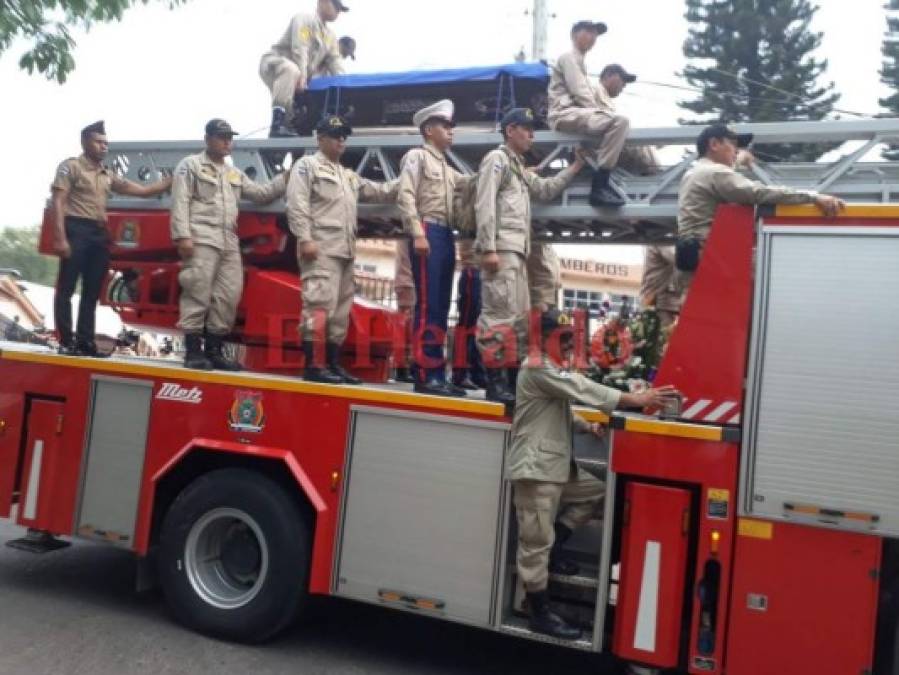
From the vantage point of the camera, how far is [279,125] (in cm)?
686

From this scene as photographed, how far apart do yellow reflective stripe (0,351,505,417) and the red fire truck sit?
0.04ft

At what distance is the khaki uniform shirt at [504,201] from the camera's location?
5.43 meters

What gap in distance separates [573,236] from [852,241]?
245 cm

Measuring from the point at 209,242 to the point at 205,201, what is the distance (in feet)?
0.96

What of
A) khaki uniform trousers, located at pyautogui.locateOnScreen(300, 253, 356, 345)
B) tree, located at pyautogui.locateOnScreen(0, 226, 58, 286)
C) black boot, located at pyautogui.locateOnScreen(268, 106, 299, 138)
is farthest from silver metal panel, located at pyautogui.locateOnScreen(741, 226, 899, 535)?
tree, located at pyautogui.locateOnScreen(0, 226, 58, 286)

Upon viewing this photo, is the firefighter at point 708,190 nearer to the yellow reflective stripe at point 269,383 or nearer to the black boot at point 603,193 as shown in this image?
the black boot at point 603,193

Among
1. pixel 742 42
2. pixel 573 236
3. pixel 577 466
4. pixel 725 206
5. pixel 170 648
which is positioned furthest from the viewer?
pixel 742 42

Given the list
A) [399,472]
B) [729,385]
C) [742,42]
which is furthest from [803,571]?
[742,42]

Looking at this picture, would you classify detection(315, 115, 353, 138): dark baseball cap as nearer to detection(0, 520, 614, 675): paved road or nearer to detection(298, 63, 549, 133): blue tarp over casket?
detection(298, 63, 549, 133): blue tarp over casket

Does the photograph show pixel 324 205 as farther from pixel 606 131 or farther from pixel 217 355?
pixel 606 131

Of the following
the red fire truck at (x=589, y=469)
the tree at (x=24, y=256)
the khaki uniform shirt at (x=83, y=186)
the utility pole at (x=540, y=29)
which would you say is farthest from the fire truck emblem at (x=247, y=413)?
the tree at (x=24, y=256)

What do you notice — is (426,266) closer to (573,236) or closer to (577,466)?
(573,236)

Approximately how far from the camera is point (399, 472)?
4969 mm

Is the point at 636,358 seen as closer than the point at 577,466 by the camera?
No
